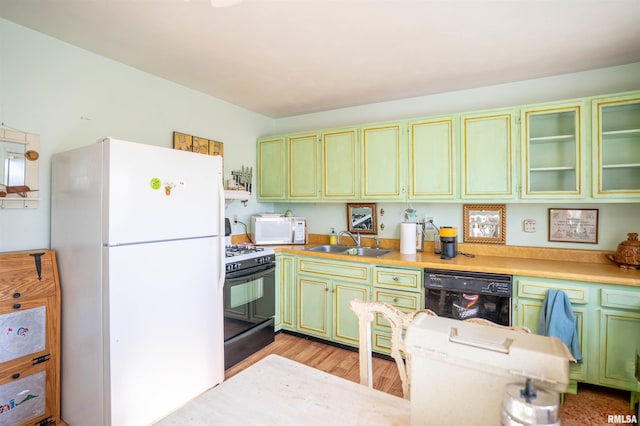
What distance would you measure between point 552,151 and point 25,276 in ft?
12.7

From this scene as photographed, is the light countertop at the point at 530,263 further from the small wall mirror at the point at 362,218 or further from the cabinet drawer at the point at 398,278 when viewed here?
the small wall mirror at the point at 362,218

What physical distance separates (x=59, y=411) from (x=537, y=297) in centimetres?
325

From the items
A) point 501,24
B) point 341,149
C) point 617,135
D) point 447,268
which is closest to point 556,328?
point 447,268

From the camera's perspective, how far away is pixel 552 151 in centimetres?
261

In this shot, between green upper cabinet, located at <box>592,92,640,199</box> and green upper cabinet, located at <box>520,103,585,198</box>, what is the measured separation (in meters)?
0.09

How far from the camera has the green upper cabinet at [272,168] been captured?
3.64 metres

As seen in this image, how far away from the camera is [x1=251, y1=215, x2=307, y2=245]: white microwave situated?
343 cm

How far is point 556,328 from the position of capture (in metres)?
2.07

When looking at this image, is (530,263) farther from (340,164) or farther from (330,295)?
(340,164)

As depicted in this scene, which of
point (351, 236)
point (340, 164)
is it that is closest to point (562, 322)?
point (351, 236)

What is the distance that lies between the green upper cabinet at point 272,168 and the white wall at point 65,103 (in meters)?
0.99

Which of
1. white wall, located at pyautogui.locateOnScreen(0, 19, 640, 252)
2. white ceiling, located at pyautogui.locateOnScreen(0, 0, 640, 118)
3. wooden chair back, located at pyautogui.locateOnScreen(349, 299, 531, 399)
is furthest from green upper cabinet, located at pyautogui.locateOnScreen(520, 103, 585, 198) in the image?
wooden chair back, located at pyautogui.locateOnScreen(349, 299, 531, 399)

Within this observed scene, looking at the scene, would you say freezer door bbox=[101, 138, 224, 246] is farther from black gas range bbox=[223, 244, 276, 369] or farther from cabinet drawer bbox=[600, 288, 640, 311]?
cabinet drawer bbox=[600, 288, 640, 311]

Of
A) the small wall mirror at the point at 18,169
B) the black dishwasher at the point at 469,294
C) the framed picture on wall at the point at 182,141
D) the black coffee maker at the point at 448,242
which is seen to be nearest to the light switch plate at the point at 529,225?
the black coffee maker at the point at 448,242
